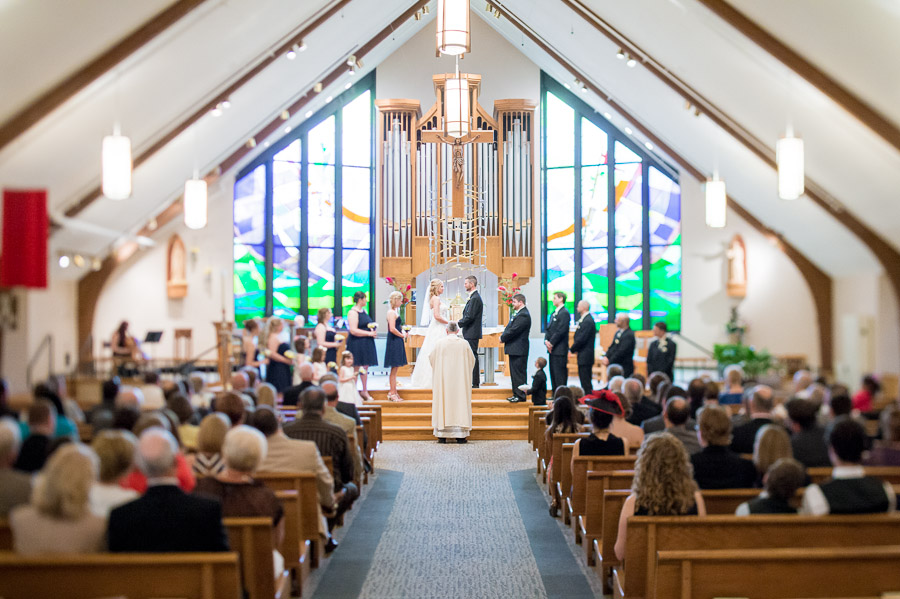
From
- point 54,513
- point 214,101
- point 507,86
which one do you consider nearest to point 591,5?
point 214,101

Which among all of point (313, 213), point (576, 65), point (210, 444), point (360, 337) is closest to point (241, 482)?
point (210, 444)

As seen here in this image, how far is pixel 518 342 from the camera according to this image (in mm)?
9359

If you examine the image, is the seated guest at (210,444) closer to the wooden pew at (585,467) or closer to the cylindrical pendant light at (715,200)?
the wooden pew at (585,467)

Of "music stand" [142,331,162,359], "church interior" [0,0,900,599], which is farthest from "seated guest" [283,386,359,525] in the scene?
"music stand" [142,331,162,359]

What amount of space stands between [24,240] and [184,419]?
4.02 feet

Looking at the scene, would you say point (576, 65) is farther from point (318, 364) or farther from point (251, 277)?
point (318, 364)

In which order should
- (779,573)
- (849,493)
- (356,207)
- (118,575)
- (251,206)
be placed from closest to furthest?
(118,575) → (779,573) → (849,493) → (251,206) → (356,207)

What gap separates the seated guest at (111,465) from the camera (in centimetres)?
289

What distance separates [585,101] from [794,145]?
9.27 metres

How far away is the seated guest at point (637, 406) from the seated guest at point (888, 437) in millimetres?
2438

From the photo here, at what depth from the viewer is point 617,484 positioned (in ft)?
14.6

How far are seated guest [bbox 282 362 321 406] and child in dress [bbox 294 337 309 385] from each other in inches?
1.0

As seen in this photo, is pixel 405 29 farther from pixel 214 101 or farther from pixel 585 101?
pixel 214 101

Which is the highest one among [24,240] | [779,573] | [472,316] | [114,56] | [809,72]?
[114,56]
